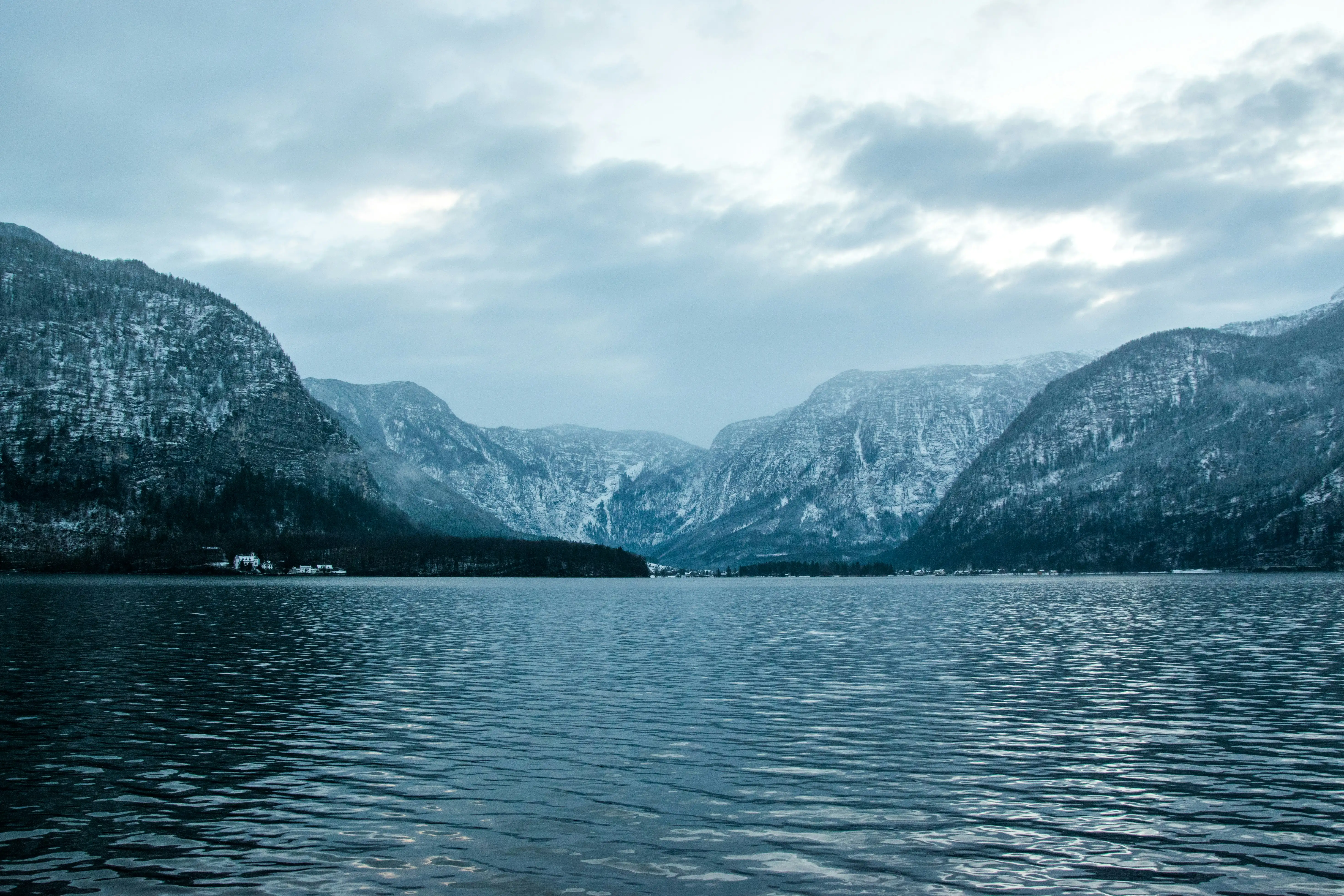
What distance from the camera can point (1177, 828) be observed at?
2903 cm

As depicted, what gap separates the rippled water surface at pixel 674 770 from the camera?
82.7 feet

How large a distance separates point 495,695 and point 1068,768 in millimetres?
33592

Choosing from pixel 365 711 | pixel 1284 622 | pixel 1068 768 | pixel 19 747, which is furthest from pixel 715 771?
pixel 1284 622

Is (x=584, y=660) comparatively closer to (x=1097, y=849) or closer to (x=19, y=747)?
(x=19, y=747)

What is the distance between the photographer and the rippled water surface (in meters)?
25.2

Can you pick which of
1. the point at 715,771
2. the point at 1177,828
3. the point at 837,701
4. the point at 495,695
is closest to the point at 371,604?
the point at 495,695

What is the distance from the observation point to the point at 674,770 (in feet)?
121

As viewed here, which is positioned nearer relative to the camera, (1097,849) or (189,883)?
(189,883)

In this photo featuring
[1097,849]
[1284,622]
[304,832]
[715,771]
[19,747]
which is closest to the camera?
[1097,849]

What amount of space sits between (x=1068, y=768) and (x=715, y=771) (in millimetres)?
14155

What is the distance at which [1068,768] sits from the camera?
37.3m

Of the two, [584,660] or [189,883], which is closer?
[189,883]

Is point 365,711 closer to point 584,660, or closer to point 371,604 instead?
point 584,660

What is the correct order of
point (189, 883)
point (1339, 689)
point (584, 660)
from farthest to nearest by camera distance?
point (584, 660) → point (1339, 689) → point (189, 883)
